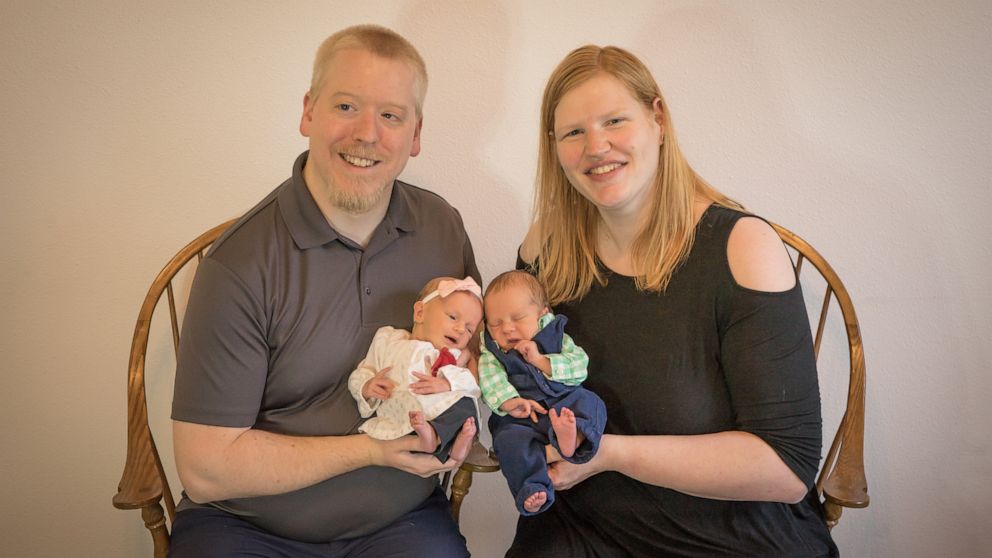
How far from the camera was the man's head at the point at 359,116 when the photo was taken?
1.82 meters

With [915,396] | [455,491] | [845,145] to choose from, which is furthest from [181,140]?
[915,396]

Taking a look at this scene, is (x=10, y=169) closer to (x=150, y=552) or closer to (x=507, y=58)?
(x=150, y=552)

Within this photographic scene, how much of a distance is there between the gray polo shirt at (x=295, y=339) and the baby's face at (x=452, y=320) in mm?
149

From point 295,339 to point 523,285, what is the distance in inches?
20.8

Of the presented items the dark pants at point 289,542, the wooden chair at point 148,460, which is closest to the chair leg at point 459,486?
the wooden chair at point 148,460

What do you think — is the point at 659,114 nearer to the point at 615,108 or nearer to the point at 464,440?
the point at 615,108

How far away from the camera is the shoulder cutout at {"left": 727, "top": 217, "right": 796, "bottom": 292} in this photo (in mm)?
1673

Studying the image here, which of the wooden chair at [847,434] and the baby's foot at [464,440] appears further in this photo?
the wooden chair at [847,434]

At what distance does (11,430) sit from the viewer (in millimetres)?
2469

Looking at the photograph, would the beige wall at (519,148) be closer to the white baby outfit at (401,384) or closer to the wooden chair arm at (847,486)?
the wooden chair arm at (847,486)

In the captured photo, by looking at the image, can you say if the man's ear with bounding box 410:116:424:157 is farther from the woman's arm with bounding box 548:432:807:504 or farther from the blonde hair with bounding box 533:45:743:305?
the woman's arm with bounding box 548:432:807:504

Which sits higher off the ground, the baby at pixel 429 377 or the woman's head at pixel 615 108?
the woman's head at pixel 615 108

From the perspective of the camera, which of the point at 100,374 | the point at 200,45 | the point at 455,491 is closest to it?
the point at 455,491

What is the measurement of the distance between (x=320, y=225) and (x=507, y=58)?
0.85m
